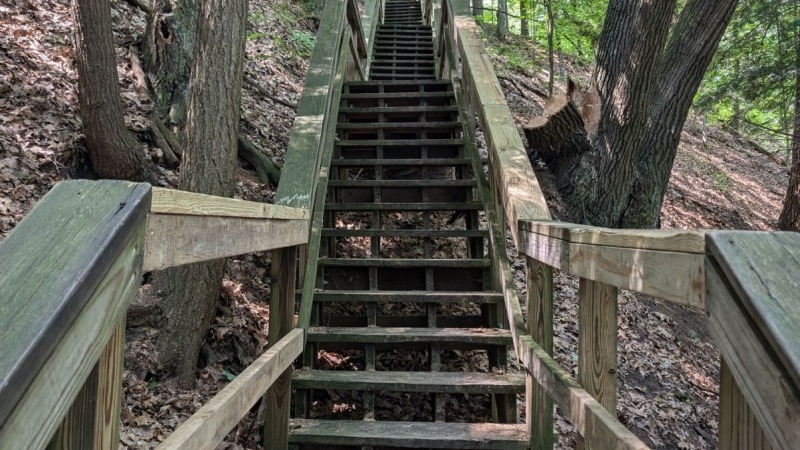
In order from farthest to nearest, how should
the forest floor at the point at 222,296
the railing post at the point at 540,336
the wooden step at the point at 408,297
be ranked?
the wooden step at the point at 408,297, the forest floor at the point at 222,296, the railing post at the point at 540,336

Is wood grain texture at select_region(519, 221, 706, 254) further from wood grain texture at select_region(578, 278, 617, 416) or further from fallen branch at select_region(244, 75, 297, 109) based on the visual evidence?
fallen branch at select_region(244, 75, 297, 109)

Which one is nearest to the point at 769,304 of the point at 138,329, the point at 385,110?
the point at 138,329

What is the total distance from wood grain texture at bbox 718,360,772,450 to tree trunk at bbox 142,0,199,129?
5025mm

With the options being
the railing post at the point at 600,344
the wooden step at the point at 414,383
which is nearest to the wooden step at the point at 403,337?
the wooden step at the point at 414,383

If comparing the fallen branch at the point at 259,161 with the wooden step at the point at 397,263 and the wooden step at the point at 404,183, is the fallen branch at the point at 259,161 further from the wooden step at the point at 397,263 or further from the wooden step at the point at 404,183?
the wooden step at the point at 397,263

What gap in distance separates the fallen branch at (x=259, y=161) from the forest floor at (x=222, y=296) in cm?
9

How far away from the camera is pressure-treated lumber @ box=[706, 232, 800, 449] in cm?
76

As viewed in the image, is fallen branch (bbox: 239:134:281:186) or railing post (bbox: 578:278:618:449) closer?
railing post (bbox: 578:278:618:449)

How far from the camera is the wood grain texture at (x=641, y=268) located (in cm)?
102

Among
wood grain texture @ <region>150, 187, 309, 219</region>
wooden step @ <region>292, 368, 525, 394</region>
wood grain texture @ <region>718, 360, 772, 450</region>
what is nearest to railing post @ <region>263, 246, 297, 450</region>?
wooden step @ <region>292, 368, 525, 394</region>

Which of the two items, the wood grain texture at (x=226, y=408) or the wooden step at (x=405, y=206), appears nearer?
the wood grain texture at (x=226, y=408)

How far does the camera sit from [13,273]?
81 centimetres

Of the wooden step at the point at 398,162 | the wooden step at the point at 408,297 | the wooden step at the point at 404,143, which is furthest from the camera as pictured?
the wooden step at the point at 404,143

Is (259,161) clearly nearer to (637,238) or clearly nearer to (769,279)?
(637,238)
